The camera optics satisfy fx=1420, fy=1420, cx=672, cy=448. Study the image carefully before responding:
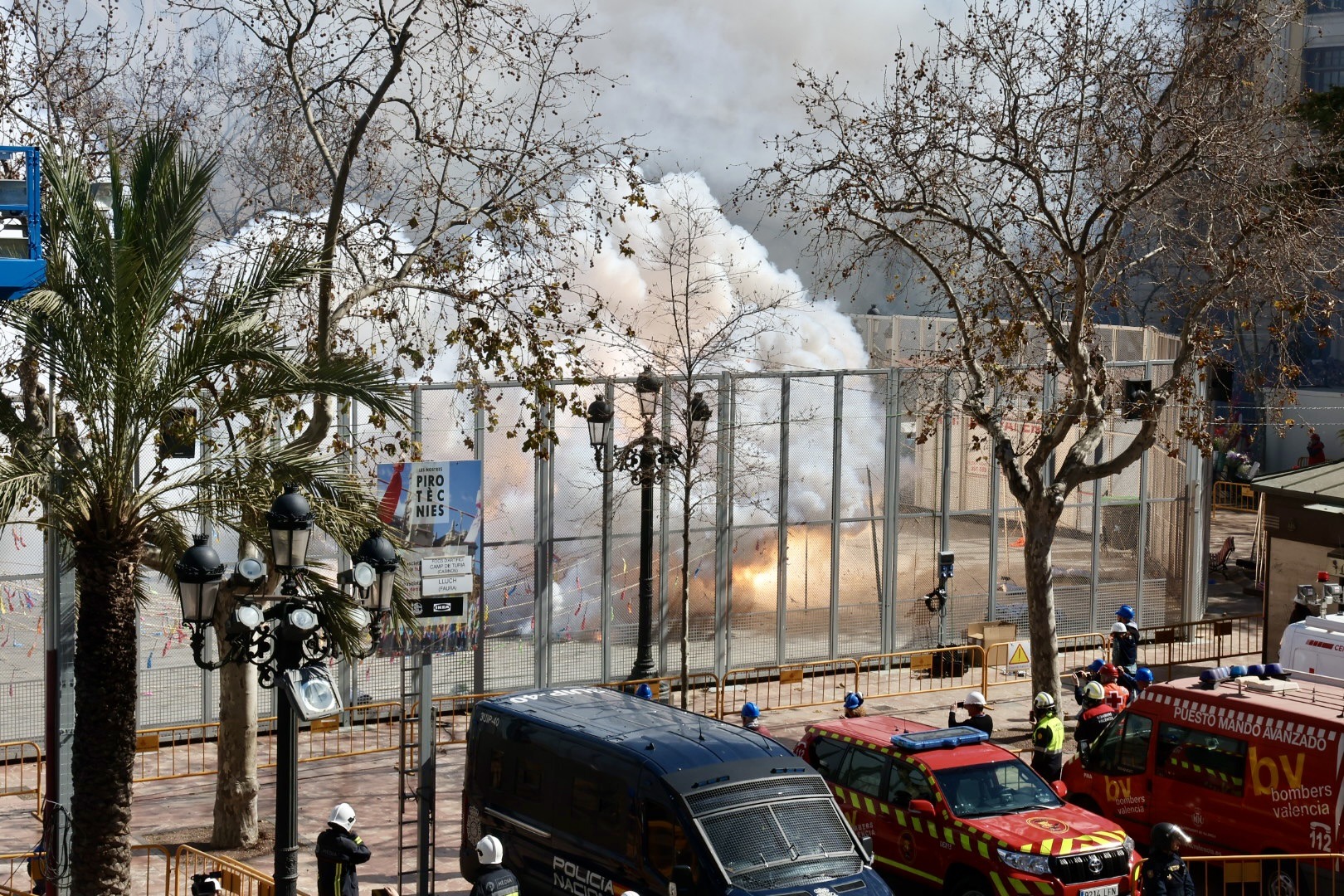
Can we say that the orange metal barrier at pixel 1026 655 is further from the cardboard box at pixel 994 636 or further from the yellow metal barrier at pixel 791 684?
the yellow metal barrier at pixel 791 684

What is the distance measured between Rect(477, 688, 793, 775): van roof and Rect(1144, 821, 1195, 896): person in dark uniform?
111 inches

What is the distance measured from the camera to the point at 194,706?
18578mm

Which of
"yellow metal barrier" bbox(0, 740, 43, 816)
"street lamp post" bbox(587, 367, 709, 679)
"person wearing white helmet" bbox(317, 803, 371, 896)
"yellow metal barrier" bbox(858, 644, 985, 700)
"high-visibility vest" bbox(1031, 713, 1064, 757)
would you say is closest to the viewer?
"person wearing white helmet" bbox(317, 803, 371, 896)

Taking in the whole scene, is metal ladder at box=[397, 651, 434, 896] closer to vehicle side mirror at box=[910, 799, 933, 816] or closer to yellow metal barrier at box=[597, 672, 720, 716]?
vehicle side mirror at box=[910, 799, 933, 816]

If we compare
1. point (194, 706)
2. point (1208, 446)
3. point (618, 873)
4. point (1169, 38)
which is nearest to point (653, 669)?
point (194, 706)

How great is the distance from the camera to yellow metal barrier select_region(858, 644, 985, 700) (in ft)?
72.2

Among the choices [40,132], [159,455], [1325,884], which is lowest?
[1325,884]

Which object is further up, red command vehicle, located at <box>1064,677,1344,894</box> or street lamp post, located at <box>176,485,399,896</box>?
street lamp post, located at <box>176,485,399,896</box>

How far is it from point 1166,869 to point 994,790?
2104 millimetres

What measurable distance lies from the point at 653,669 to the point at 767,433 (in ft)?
13.6

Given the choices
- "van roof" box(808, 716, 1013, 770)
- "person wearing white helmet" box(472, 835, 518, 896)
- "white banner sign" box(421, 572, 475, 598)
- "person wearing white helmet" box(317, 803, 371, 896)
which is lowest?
"person wearing white helmet" box(317, 803, 371, 896)

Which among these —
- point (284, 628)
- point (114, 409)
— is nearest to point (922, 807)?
point (284, 628)

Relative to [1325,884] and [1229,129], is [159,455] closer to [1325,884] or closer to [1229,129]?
[1325,884]

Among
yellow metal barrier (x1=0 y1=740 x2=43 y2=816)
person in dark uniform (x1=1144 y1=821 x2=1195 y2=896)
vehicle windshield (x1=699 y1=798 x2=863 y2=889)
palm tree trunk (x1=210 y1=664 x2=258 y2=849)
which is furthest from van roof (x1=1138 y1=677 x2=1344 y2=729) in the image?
yellow metal barrier (x1=0 y1=740 x2=43 y2=816)
